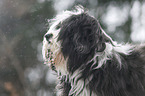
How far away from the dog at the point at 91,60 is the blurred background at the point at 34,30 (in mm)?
3523

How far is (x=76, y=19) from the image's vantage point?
2562 mm

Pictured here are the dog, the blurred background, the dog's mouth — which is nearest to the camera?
the dog

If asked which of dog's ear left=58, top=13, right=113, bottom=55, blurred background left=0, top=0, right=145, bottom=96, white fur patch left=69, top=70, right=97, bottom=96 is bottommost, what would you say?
white fur patch left=69, top=70, right=97, bottom=96

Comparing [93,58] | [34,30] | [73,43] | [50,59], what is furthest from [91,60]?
[34,30]

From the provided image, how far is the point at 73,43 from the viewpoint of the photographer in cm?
242

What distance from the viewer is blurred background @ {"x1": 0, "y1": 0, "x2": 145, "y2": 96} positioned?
257 inches

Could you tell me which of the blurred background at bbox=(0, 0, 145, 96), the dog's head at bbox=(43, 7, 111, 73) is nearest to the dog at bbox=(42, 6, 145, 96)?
the dog's head at bbox=(43, 7, 111, 73)

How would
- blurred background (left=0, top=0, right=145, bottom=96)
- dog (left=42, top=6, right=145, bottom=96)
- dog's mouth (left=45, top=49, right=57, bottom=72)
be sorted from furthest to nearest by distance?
blurred background (left=0, top=0, right=145, bottom=96) → dog's mouth (left=45, top=49, right=57, bottom=72) → dog (left=42, top=6, right=145, bottom=96)

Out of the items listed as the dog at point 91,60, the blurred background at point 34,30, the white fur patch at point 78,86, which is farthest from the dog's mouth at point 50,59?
the blurred background at point 34,30

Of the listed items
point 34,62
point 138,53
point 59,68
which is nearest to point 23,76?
point 34,62

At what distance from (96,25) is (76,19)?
28cm

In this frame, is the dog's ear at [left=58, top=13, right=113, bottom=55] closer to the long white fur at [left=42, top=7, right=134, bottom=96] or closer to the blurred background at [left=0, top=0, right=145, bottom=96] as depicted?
the long white fur at [left=42, top=7, right=134, bottom=96]

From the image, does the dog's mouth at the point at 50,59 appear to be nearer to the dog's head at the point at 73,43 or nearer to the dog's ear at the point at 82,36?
the dog's head at the point at 73,43

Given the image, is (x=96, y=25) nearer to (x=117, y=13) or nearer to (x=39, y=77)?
(x=117, y=13)
